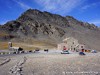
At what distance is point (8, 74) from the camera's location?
94.1ft

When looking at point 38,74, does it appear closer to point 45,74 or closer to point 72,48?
point 45,74

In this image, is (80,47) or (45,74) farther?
(80,47)

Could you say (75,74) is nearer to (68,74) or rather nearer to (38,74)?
(68,74)

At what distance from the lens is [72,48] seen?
133 metres

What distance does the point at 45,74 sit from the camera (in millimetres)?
29375

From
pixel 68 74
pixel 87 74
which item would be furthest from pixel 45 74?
pixel 87 74

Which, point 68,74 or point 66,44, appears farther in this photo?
point 66,44

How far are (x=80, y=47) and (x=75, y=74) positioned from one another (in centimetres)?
10405

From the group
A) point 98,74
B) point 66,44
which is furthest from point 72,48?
point 98,74

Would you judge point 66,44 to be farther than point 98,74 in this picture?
Yes

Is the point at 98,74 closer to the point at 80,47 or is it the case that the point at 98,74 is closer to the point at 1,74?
the point at 1,74

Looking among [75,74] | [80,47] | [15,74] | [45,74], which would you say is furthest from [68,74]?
[80,47]

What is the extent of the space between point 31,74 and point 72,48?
105 metres

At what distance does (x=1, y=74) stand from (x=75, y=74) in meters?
8.96
